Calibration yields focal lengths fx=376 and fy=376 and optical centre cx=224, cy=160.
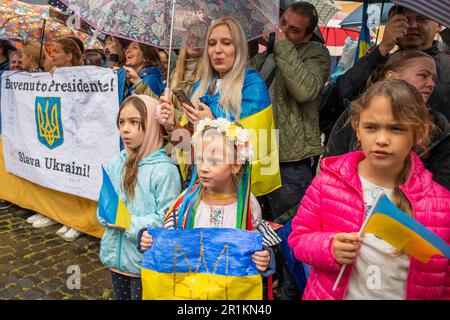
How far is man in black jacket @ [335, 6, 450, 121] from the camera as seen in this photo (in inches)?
90.4

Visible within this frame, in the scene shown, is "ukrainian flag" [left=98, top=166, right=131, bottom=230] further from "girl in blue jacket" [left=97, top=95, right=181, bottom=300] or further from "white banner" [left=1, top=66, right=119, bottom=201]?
"white banner" [left=1, top=66, right=119, bottom=201]

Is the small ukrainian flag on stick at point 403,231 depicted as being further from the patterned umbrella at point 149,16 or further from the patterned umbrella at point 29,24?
the patterned umbrella at point 29,24

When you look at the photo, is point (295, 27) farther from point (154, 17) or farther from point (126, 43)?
point (126, 43)

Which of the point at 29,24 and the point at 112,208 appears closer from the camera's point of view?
the point at 112,208

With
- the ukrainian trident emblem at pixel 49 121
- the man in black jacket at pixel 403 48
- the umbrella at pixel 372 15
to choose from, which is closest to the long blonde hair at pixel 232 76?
the man in black jacket at pixel 403 48

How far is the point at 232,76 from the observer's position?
104 inches

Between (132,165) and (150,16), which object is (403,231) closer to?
(132,165)

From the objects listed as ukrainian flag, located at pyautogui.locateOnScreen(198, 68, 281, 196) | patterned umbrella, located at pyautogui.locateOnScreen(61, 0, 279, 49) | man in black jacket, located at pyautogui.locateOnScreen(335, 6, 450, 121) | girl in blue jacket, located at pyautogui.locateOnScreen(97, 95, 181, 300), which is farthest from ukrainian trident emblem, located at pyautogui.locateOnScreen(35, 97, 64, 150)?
man in black jacket, located at pyautogui.locateOnScreen(335, 6, 450, 121)

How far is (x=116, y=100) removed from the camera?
363cm

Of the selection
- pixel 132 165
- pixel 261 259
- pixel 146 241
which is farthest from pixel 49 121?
pixel 261 259

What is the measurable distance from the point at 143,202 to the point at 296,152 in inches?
48.0

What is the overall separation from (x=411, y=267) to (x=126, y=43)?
126 inches

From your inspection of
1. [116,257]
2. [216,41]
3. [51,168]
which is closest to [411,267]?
[116,257]
